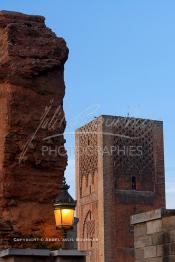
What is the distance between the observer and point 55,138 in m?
13.8

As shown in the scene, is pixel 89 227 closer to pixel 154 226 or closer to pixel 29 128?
pixel 29 128

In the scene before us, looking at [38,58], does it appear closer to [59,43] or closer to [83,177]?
[59,43]

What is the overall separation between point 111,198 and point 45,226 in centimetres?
3336

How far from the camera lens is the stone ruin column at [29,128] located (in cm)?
1327

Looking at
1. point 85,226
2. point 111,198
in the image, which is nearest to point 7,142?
point 111,198

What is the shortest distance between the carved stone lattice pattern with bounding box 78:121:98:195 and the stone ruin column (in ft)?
106

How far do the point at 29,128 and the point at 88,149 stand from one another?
35.9 metres

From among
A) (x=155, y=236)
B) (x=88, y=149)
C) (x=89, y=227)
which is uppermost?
(x=88, y=149)

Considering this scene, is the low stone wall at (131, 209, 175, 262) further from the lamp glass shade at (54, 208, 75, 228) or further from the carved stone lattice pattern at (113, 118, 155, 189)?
the carved stone lattice pattern at (113, 118, 155, 189)

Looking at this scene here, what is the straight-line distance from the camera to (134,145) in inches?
1897

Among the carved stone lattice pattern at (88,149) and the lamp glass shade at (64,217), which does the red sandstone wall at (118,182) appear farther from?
the lamp glass shade at (64,217)

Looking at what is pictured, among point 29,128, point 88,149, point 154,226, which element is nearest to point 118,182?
point 88,149

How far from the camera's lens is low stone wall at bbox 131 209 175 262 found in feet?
27.6

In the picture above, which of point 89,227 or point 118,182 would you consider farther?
point 89,227
